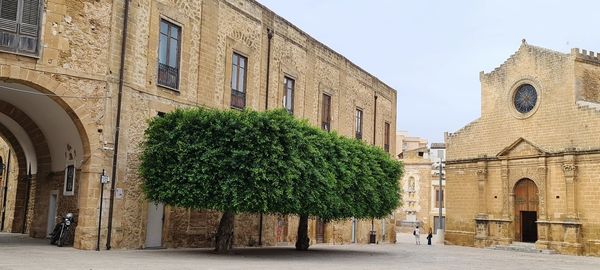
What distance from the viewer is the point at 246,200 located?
15977 mm

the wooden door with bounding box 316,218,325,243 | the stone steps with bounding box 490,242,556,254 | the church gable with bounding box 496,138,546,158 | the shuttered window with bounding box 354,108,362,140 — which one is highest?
the shuttered window with bounding box 354,108,362,140

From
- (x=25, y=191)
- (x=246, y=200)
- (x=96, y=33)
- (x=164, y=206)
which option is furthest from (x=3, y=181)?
(x=246, y=200)

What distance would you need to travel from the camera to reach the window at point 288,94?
2537 centimetres

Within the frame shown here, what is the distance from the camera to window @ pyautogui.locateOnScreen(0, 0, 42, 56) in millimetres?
15086

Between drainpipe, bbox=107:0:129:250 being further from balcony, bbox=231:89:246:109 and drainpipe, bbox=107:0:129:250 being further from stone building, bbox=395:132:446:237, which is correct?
stone building, bbox=395:132:446:237

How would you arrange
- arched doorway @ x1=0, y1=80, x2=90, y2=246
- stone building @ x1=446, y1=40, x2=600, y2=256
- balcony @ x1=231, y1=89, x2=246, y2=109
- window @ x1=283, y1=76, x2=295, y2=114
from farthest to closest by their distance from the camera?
stone building @ x1=446, y1=40, x2=600, y2=256
window @ x1=283, y1=76, x2=295, y2=114
balcony @ x1=231, y1=89, x2=246, y2=109
arched doorway @ x1=0, y1=80, x2=90, y2=246

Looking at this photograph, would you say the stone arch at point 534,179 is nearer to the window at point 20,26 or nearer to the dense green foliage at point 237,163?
the dense green foliage at point 237,163

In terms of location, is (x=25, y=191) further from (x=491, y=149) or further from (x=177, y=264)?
(x=491, y=149)

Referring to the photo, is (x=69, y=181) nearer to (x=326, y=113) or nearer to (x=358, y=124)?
(x=326, y=113)

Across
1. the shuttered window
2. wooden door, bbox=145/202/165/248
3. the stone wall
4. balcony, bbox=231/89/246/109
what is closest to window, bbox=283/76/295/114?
the stone wall

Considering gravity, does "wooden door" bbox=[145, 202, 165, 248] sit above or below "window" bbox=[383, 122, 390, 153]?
below

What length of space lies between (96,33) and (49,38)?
1396 mm

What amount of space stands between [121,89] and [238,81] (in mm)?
5961

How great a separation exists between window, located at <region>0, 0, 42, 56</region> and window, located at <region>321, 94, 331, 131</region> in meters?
14.9
